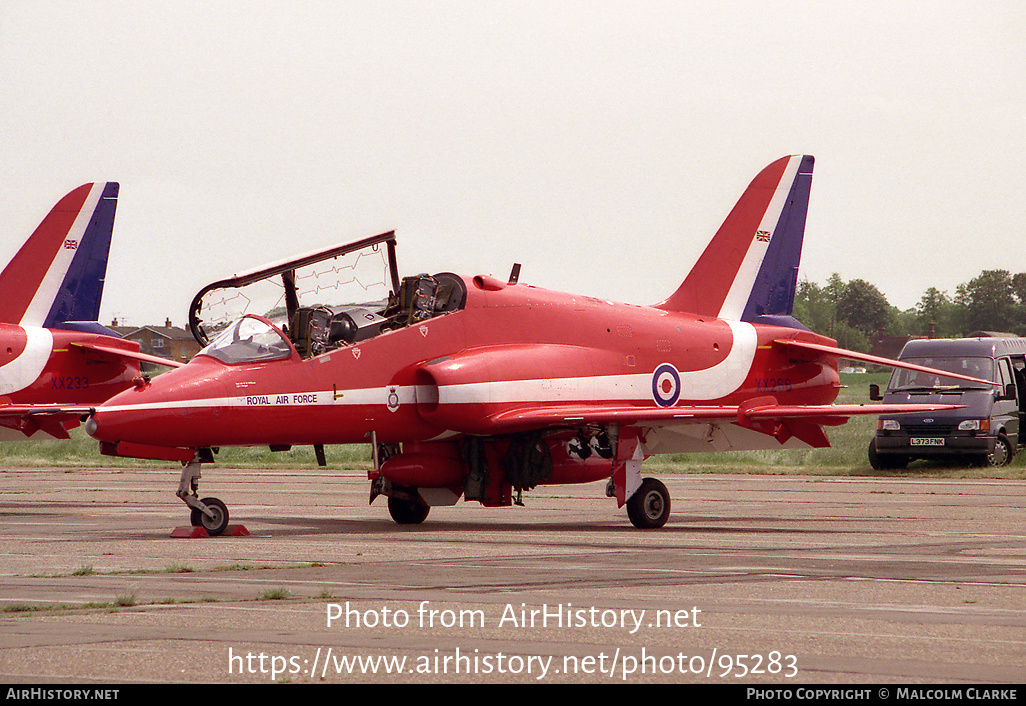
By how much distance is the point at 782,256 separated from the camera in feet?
69.8

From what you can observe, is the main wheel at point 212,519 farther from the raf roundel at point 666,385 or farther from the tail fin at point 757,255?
the tail fin at point 757,255

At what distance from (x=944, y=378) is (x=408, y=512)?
16.5m

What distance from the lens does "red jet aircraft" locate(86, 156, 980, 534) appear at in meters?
15.5

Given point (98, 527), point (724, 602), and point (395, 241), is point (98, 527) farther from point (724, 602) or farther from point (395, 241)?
point (724, 602)

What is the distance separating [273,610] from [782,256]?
14.1m

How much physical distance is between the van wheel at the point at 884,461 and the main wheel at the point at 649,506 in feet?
46.5

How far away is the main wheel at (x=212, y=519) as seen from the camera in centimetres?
1539

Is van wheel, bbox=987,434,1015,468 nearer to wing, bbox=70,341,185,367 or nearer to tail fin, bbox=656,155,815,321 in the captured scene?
tail fin, bbox=656,155,815,321

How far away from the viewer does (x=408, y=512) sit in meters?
17.8

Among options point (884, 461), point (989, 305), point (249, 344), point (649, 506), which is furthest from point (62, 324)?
point (989, 305)

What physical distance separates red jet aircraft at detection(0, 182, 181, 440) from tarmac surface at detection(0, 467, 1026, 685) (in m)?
4.01

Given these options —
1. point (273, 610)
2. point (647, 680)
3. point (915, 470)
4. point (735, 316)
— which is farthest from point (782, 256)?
point (647, 680)

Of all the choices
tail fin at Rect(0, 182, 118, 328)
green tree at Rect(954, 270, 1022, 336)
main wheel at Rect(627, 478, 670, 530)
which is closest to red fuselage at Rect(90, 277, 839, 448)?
main wheel at Rect(627, 478, 670, 530)

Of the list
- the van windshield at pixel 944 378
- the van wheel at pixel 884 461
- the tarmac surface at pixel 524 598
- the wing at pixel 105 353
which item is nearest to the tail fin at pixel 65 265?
the wing at pixel 105 353
